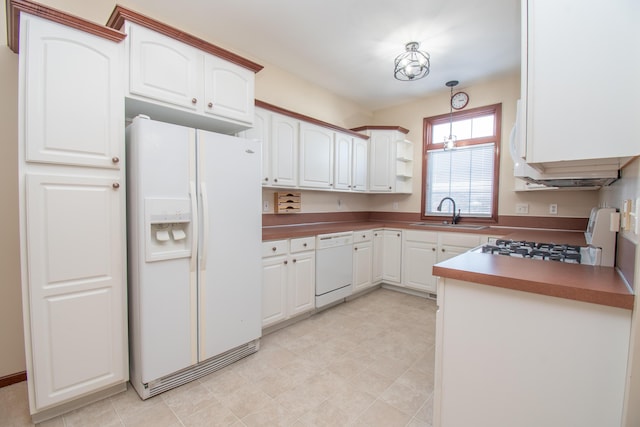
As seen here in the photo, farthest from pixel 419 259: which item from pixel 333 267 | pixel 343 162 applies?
pixel 343 162

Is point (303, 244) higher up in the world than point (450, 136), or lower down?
lower down

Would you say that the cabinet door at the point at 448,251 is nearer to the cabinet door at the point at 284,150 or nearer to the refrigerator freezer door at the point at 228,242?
the cabinet door at the point at 284,150

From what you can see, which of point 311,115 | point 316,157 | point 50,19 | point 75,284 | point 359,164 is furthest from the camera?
point 359,164

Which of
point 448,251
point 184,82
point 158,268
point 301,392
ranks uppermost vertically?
point 184,82

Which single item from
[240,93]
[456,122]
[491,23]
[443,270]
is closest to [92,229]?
[240,93]

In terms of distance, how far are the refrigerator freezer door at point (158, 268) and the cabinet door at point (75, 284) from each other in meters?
0.09

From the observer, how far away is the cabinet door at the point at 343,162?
358 cm

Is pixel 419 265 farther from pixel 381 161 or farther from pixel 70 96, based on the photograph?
pixel 70 96

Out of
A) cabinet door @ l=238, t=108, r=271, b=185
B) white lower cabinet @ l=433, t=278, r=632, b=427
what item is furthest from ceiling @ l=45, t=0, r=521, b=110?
white lower cabinet @ l=433, t=278, r=632, b=427

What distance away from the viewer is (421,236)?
3.45 metres

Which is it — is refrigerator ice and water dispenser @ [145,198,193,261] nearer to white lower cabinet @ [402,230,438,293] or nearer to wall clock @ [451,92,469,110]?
white lower cabinet @ [402,230,438,293]

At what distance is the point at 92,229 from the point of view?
1.58 m

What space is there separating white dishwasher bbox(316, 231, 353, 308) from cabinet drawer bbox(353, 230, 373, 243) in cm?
8

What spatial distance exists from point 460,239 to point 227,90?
2767mm
